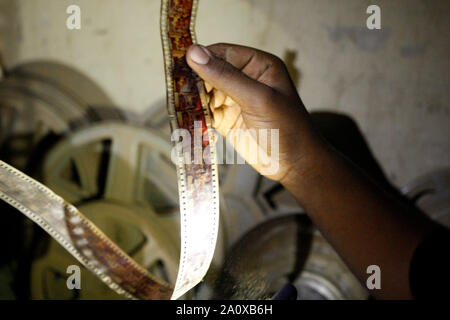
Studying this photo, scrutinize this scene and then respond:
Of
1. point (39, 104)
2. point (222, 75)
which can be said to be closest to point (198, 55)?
point (222, 75)

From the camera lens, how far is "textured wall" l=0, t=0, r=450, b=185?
1.05m

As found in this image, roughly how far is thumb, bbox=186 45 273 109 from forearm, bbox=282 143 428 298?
0.21 meters

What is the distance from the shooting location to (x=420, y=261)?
64 cm

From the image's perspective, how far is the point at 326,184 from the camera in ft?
2.43

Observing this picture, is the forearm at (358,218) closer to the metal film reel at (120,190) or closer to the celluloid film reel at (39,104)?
the metal film reel at (120,190)

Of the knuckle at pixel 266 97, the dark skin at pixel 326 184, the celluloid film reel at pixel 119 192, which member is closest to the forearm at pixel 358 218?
the dark skin at pixel 326 184

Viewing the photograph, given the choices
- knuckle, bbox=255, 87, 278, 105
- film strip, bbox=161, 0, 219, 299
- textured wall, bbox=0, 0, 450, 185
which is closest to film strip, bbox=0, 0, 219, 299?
film strip, bbox=161, 0, 219, 299

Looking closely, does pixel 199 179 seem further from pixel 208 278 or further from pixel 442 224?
pixel 442 224

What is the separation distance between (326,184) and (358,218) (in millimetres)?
101

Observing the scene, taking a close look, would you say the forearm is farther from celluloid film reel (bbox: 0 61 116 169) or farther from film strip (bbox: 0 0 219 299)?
celluloid film reel (bbox: 0 61 116 169)
